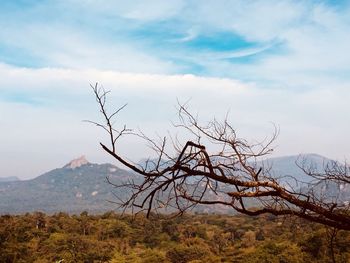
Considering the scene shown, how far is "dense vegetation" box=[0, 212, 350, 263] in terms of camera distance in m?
50.9

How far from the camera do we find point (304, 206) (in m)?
3.44

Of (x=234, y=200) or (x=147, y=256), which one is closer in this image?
(x=234, y=200)

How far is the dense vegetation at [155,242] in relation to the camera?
50.9 m

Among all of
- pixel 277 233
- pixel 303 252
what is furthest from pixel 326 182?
pixel 277 233

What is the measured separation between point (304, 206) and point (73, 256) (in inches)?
2438

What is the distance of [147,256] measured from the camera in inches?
2512

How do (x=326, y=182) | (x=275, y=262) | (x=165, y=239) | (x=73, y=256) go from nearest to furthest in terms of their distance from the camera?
(x=326, y=182) < (x=275, y=262) < (x=73, y=256) < (x=165, y=239)

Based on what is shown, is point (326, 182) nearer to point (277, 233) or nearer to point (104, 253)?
point (104, 253)

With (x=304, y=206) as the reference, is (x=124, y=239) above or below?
below

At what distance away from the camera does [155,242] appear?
85625 millimetres

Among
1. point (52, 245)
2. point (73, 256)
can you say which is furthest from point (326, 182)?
point (52, 245)

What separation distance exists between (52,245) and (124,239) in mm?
23095

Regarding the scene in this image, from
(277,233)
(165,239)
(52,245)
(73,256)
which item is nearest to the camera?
(73,256)

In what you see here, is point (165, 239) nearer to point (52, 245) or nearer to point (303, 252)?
point (52, 245)
